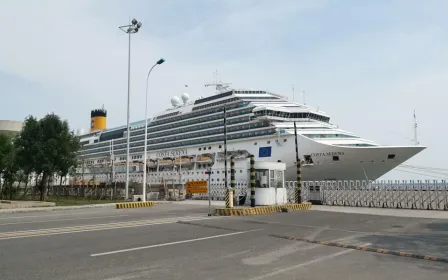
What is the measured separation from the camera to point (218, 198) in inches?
1302

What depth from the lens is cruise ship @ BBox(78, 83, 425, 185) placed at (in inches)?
1523

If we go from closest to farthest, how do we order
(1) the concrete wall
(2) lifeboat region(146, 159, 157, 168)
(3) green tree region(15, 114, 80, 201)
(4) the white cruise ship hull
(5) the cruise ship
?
1. (3) green tree region(15, 114, 80, 201)
2. (4) the white cruise ship hull
3. (5) the cruise ship
4. (2) lifeboat region(146, 159, 157, 168)
5. (1) the concrete wall

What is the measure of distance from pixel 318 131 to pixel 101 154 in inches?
1973

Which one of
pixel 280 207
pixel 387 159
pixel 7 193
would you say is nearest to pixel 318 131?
pixel 387 159

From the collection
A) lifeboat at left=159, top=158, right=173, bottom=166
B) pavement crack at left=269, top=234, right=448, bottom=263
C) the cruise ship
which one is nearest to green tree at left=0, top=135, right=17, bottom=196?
the cruise ship

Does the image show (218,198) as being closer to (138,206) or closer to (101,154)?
(138,206)

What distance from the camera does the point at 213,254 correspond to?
24.8 ft

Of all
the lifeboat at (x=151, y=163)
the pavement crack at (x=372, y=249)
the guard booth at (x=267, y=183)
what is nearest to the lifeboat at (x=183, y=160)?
the lifeboat at (x=151, y=163)

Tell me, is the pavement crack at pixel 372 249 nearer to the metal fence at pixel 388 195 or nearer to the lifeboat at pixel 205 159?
the metal fence at pixel 388 195

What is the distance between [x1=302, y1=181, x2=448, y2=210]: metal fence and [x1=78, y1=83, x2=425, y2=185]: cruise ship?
12872mm

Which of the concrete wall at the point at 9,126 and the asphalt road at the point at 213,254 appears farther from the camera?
the concrete wall at the point at 9,126

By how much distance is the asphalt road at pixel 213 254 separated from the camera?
5938mm

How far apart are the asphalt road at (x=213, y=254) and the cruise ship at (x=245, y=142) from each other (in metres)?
24.8

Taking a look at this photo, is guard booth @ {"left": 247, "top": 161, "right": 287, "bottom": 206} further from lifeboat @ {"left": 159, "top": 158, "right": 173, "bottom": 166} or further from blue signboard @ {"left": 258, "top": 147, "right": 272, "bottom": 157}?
lifeboat @ {"left": 159, "top": 158, "right": 173, "bottom": 166}
